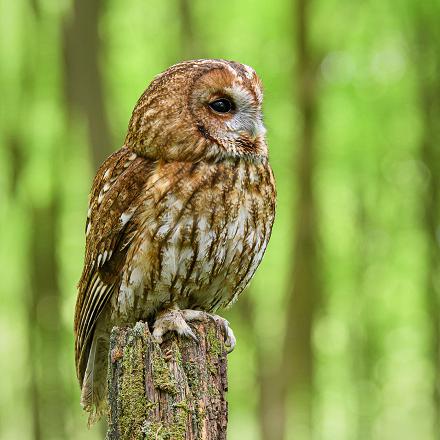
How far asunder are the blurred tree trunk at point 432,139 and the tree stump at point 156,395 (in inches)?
358

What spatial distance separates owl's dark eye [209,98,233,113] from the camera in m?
4.31

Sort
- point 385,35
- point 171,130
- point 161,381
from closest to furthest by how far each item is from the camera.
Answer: point 161,381
point 171,130
point 385,35

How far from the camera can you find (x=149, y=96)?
4.30 meters

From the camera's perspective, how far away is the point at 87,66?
8.54 m

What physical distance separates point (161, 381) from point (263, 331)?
12.5 metres

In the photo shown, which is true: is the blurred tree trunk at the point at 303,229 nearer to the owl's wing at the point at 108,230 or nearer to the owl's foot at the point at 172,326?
the owl's wing at the point at 108,230

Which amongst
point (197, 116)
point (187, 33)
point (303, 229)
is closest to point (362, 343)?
point (303, 229)

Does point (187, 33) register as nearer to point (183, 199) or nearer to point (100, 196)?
point (100, 196)

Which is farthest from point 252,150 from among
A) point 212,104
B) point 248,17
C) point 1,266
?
point 1,266

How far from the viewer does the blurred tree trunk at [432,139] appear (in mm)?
12250

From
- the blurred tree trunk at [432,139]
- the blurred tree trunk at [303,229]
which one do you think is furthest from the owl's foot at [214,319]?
the blurred tree trunk at [432,139]

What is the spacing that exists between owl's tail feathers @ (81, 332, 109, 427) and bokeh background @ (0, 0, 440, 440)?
10.5ft

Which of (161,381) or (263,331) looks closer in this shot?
(161,381)

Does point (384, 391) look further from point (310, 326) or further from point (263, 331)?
point (310, 326)
